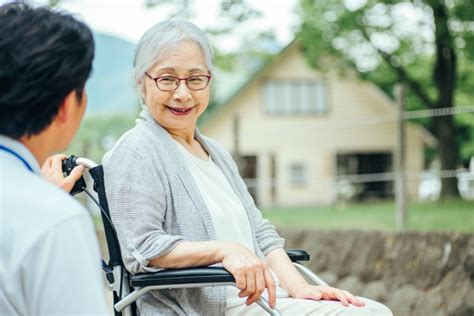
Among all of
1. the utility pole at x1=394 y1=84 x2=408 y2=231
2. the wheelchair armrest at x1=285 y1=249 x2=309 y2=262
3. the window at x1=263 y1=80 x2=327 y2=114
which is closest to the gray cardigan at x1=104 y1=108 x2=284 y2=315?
the wheelchair armrest at x1=285 y1=249 x2=309 y2=262

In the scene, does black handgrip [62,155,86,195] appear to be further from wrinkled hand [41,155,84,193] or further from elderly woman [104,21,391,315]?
elderly woman [104,21,391,315]

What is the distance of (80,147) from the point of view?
1155 centimetres

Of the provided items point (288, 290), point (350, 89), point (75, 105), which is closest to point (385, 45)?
point (350, 89)

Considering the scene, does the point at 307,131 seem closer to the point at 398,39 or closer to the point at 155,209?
the point at 398,39

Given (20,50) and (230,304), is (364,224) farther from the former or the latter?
(20,50)

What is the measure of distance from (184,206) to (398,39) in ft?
53.4

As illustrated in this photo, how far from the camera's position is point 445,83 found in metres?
18.2

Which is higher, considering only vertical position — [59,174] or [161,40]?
[161,40]

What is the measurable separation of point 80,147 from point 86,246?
34.2ft

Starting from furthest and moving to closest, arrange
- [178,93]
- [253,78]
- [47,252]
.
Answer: [253,78] → [178,93] → [47,252]

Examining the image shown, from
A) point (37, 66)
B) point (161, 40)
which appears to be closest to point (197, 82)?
point (161, 40)

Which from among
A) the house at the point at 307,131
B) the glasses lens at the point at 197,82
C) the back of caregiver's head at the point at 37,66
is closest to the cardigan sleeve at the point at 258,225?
the glasses lens at the point at 197,82

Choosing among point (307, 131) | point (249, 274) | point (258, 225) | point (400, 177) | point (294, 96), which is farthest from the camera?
point (294, 96)

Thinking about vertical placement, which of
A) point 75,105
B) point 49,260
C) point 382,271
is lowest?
point 382,271
